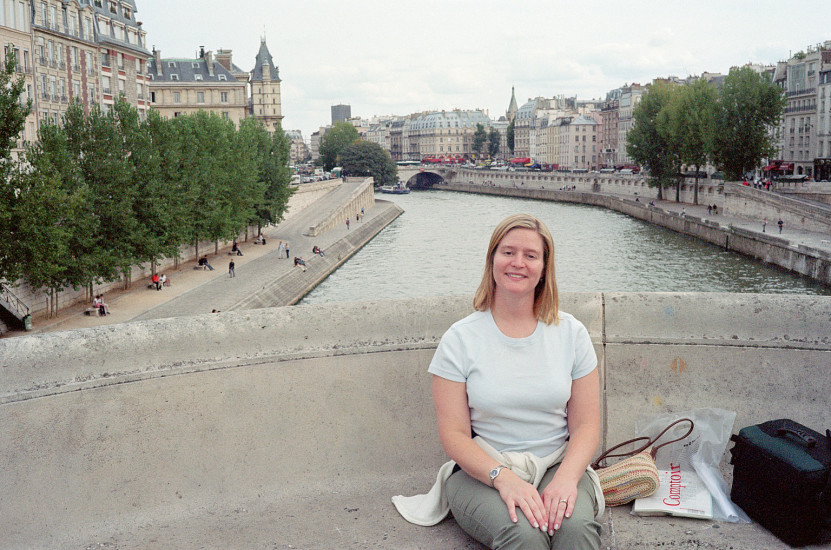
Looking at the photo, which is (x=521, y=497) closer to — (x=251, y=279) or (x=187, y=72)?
(x=251, y=279)

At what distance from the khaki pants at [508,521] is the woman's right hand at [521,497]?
0.07ft

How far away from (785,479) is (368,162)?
319ft

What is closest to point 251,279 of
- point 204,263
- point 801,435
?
point 204,263

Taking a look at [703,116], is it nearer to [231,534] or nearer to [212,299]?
[212,299]

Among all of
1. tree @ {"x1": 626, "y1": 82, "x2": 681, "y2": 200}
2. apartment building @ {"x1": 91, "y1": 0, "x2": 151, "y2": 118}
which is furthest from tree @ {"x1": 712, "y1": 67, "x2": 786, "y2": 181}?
apartment building @ {"x1": 91, "y1": 0, "x2": 151, "y2": 118}

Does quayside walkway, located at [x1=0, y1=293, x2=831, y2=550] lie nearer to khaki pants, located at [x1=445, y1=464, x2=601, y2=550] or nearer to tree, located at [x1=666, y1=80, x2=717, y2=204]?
khaki pants, located at [x1=445, y1=464, x2=601, y2=550]

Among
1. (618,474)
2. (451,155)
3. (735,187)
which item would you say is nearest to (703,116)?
(735,187)

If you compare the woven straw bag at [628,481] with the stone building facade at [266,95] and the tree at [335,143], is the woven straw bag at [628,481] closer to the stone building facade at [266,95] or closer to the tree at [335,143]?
the stone building facade at [266,95]

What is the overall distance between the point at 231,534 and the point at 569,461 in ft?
4.41

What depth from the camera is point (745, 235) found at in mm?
41938

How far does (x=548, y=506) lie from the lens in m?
3.04

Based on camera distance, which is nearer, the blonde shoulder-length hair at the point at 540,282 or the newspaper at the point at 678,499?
the blonde shoulder-length hair at the point at 540,282

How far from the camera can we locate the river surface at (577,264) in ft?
109

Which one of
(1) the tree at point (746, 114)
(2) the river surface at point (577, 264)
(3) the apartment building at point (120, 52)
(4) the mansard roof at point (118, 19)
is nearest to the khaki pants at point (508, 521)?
(2) the river surface at point (577, 264)
